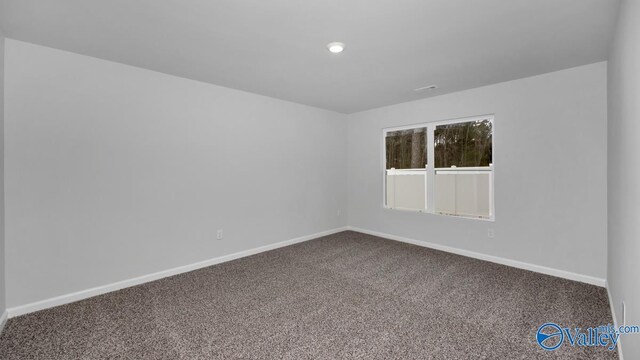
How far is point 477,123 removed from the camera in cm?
392

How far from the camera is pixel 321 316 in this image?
2.37 metres

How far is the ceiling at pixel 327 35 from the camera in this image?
6.24 ft

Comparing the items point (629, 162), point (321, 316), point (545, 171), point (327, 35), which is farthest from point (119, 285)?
point (545, 171)

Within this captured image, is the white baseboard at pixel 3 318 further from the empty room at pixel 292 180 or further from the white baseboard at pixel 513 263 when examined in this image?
the white baseboard at pixel 513 263

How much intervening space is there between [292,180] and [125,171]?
90.3 inches

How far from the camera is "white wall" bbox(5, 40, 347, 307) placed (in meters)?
2.46

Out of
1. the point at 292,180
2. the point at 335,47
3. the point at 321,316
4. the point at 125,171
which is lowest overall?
the point at 321,316

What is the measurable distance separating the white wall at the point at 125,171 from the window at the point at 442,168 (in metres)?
1.92

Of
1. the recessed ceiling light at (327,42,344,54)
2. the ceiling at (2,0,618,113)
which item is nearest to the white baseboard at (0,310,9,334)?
the ceiling at (2,0,618,113)

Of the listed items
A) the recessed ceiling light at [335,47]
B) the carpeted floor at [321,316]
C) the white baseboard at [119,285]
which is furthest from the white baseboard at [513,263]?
the recessed ceiling light at [335,47]

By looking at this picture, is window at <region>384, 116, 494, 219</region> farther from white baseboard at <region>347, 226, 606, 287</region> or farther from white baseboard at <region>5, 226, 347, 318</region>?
white baseboard at <region>5, 226, 347, 318</region>

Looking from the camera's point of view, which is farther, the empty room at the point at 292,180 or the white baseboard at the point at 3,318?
the white baseboard at the point at 3,318

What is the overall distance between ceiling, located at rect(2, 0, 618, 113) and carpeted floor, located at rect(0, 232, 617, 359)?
2.30 m

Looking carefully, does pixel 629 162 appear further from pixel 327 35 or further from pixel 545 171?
pixel 327 35
